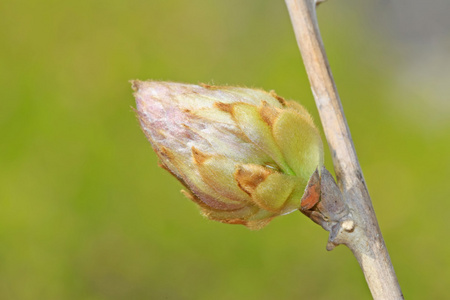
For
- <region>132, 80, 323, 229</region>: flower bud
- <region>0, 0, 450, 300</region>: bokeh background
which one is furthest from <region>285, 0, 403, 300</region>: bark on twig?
<region>0, 0, 450, 300</region>: bokeh background

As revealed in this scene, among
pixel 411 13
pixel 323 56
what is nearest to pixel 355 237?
pixel 323 56

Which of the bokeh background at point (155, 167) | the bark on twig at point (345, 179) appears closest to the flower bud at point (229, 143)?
the bark on twig at point (345, 179)

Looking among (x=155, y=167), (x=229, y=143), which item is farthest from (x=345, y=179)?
(x=155, y=167)

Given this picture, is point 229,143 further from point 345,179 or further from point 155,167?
point 155,167

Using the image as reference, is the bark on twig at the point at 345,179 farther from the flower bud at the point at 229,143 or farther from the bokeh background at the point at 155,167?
the bokeh background at the point at 155,167

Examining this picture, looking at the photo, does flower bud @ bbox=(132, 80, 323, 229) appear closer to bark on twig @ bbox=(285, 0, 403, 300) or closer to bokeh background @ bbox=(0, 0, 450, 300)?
bark on twig @ bbox=(285, 0, 403, 300)

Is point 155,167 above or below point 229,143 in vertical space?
below
